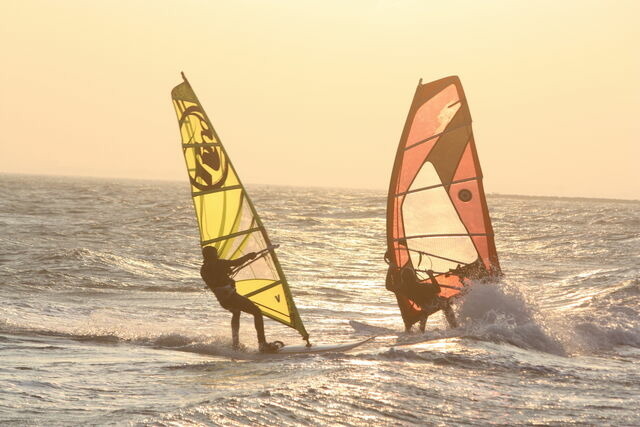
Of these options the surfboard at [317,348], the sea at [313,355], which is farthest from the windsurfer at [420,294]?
the surfboard at [317,348]

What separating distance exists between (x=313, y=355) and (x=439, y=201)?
3.36 meters

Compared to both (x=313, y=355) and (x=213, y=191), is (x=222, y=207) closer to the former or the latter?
(x=213, y=191)

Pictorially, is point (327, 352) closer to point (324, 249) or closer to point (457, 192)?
point (457, 192)

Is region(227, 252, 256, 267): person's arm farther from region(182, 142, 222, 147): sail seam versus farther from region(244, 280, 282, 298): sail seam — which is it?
region(182, 142, 222, 147): sail seam

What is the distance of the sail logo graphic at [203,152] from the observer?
9.21m

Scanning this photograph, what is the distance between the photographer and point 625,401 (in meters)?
6.18

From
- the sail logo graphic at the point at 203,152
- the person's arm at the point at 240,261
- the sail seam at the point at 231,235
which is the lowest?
the person's arm at the point at 240,261

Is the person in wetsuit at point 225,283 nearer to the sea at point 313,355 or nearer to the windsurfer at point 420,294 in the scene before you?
the sea at point 313,355

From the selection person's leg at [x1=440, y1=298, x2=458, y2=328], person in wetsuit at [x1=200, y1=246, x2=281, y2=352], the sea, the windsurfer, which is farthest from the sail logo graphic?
person's leg at [x1=440, y1=298, x2=458, y2=328]

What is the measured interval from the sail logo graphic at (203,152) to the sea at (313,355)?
70.0 inches

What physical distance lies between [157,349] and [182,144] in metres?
2.22

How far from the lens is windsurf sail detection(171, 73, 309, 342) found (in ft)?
30.2

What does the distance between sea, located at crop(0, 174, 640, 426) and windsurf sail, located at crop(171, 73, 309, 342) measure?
27.7 inches

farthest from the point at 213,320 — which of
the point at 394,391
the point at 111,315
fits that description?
the point at 394,391
